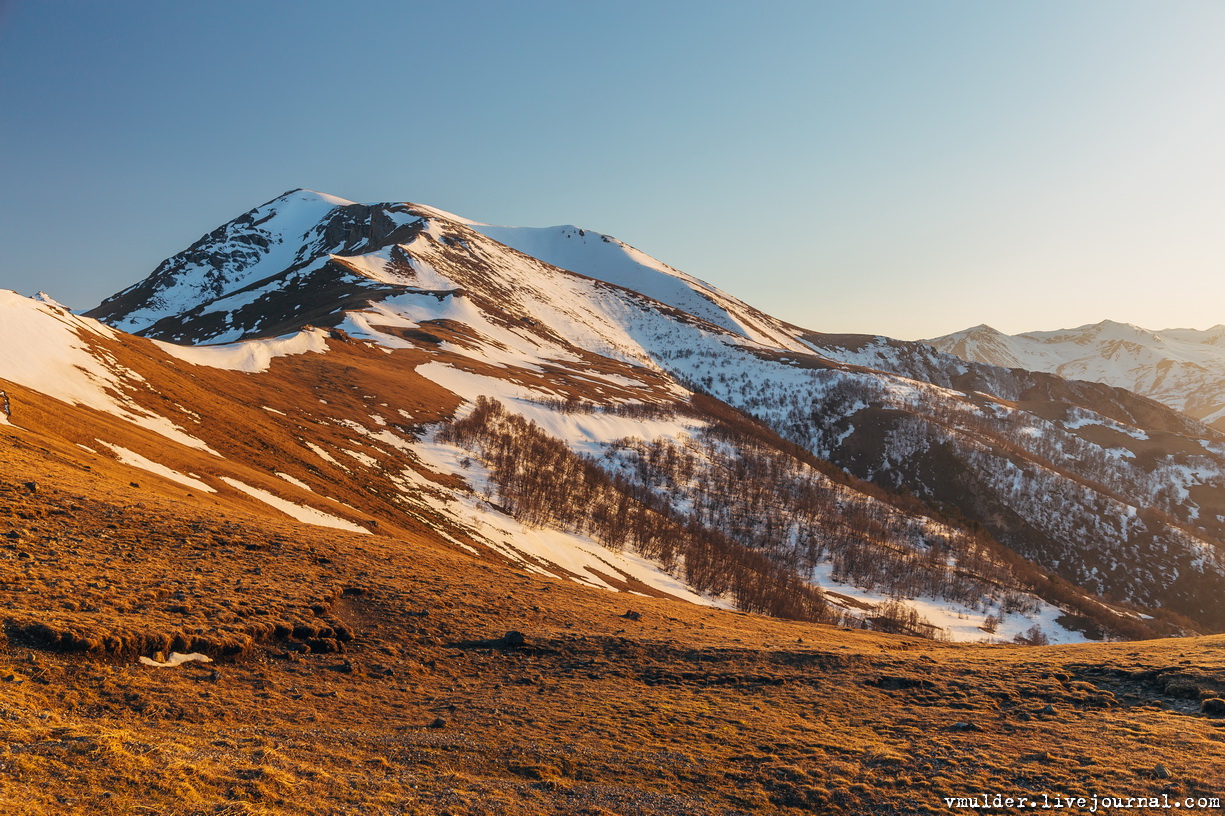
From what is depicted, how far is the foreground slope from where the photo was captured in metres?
9.96

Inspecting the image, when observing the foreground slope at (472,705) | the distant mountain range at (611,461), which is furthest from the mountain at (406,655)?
the distant mountain range at (611,461)

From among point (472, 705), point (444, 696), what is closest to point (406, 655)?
point (444, 696)

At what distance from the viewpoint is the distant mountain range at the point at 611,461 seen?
44031mm

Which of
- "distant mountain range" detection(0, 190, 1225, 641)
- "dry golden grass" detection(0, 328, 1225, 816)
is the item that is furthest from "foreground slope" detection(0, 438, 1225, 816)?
"distant mountain range" detection(0, 190, 1225, 641)

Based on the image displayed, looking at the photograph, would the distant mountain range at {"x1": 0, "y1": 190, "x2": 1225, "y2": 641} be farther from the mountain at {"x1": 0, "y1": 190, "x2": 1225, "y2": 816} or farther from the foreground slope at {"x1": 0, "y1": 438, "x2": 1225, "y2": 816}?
the foreground slope at {"x1": 0, "y1": 438, "x2": 1225, "y2": 816}

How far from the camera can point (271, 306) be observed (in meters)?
144

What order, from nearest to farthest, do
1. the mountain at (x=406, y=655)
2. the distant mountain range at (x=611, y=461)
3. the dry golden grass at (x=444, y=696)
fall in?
the dry golden grass at (x=444, y=696), the mountain at (x=406, y=655), the distant mountain range at (x=611, y=461)

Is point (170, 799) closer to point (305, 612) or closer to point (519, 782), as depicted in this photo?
point (519, 782)

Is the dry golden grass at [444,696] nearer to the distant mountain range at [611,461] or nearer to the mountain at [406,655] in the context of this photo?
the mountain at [406,655]

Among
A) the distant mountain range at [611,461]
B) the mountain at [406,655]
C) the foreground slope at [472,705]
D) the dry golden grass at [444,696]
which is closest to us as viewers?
the foreground slope at [472,705]

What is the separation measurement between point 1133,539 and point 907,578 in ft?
253

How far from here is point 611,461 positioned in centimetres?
9819

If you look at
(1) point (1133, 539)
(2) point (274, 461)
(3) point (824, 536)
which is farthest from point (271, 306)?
(1) point (1133, 539)

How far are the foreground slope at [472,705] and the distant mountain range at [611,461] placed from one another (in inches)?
429
